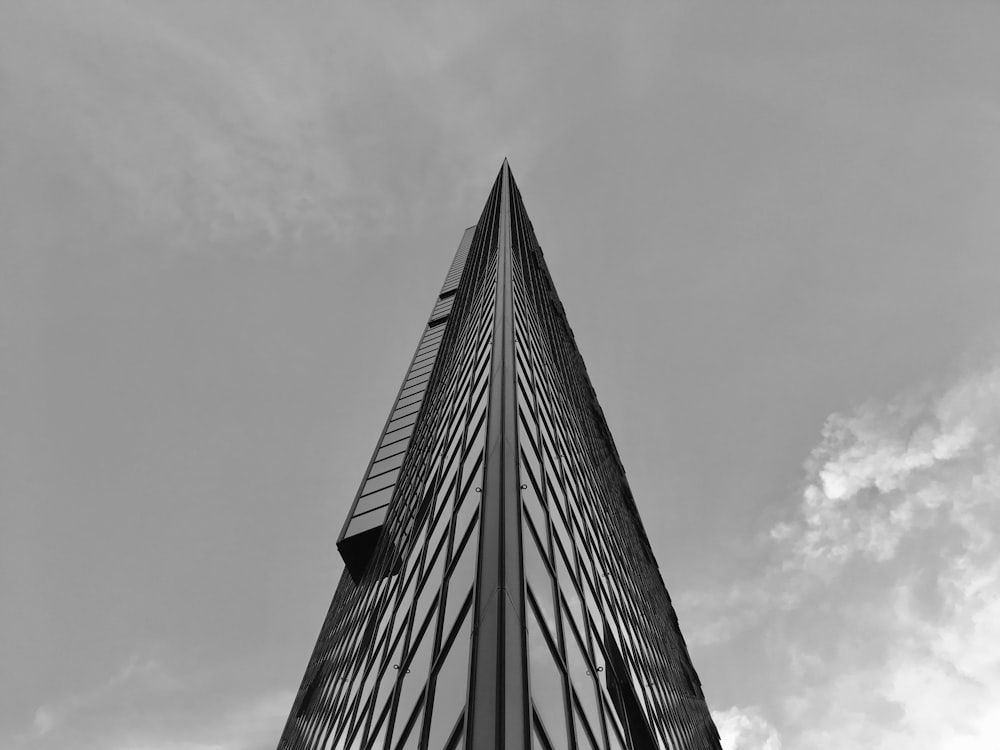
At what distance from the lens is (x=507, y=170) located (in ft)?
202

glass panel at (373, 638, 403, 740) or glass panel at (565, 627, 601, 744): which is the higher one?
glass panel at (373, 638, 403, 740)

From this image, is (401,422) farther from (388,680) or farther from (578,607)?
(578,607)

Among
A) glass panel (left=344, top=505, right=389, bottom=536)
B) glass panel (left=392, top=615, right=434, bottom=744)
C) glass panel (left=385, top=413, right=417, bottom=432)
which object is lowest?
glass panel (left=392, top=615, right=434, bottom=744)

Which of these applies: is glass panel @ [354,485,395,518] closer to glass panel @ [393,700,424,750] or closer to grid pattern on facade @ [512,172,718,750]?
grid pattern on facade @ [512,172,718,750]

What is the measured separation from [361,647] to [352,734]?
508 centimetres

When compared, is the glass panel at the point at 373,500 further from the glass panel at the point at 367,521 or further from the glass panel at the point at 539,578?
the glass panel at the point at 539,578

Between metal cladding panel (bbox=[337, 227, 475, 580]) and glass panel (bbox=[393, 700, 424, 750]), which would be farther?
metal cladding panel (bbox=[337, 227, 475, 580])

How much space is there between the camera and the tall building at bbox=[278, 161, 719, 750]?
8352 mm

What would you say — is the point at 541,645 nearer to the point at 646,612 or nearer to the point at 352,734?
the point at 352,734

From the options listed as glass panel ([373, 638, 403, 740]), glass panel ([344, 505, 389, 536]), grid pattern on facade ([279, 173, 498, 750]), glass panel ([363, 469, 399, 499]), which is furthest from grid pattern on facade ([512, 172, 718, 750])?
glass panel ([363, 469, 399, 499])

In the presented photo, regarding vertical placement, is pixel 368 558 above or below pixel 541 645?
above

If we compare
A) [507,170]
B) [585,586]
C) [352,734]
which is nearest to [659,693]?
[585,586]

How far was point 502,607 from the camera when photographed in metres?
8.37

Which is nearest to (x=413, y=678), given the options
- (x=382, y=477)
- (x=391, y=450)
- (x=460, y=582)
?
(x=460, y=582)
